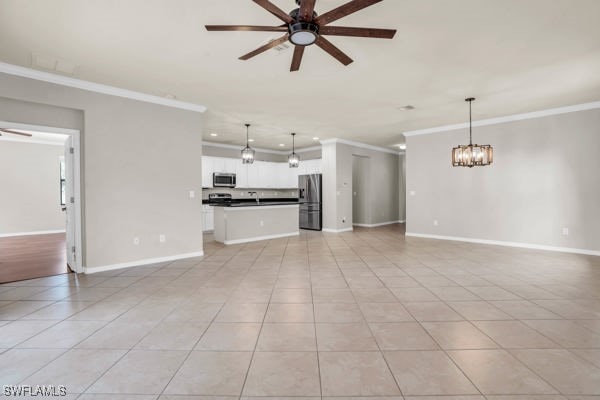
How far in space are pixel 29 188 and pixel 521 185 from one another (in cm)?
1192

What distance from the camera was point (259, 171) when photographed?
30.1 ft

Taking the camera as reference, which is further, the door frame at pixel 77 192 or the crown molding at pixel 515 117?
the crown molding at pixel 515 117

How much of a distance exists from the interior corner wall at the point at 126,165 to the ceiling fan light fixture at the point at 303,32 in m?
3.23

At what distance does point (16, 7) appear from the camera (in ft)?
7.65

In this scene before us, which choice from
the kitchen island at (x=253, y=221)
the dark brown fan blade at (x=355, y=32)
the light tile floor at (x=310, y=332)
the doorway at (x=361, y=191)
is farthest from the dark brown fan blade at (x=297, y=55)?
the doorway at (x=361, y=191)

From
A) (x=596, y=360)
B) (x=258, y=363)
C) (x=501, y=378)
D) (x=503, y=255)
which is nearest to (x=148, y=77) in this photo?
(x=258, y=363)

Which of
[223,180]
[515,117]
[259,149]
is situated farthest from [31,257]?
[515,117]

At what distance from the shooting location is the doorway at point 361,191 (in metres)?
9.29

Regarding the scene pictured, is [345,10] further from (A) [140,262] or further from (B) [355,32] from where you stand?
(A) [140,262]

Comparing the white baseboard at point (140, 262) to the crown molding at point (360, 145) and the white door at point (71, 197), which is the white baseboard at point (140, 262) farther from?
the crown molding at point (360, 145)

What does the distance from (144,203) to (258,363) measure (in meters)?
3.48

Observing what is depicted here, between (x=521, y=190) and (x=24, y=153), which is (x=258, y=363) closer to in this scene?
(x=521, y=190)

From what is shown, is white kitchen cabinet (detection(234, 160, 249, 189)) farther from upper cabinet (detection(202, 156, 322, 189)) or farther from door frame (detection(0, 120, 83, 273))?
door frame (detection(0, 120, 83, 273))
